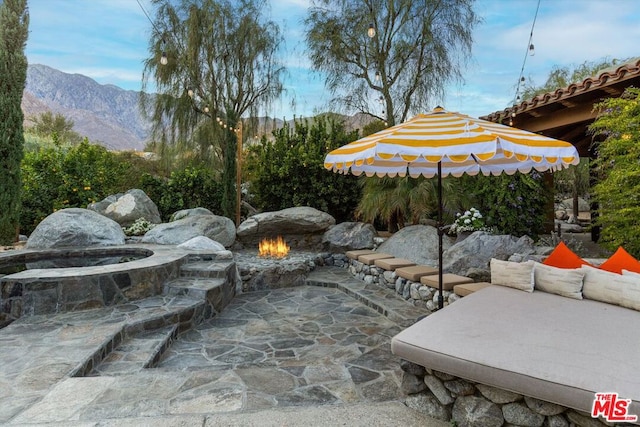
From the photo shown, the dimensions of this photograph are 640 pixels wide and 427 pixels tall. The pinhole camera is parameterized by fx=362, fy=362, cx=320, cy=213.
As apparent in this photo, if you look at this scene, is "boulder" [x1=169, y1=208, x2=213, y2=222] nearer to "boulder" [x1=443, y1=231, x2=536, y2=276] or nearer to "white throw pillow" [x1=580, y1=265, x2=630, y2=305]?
"boulder" [x1=443, y1=231, x2=536, y2=276]

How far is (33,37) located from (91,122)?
159 ft

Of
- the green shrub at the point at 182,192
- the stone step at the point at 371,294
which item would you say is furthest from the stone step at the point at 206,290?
the green shrub at the point at 182,192

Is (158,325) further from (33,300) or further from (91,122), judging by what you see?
(91,122)

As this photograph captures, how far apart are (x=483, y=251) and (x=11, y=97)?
788cm

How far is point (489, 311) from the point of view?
266cm

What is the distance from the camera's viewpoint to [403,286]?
16.0ft

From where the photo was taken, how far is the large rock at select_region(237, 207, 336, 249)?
301 inches

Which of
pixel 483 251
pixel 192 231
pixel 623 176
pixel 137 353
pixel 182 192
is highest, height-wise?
pixel 623 176

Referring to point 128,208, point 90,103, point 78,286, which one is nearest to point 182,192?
point 128,208

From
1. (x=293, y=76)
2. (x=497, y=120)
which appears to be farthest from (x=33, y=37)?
(x=497, y=120)

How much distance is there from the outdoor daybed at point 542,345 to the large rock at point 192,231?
557 cm

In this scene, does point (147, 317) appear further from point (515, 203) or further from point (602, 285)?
point (515, 203)

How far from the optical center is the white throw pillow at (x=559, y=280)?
295 centimetres

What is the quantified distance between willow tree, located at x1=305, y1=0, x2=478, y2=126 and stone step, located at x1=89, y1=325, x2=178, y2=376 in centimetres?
879
